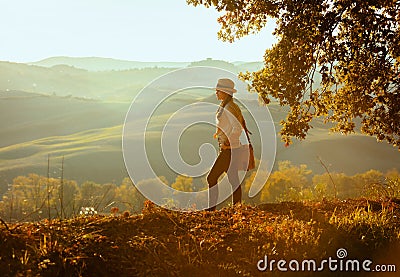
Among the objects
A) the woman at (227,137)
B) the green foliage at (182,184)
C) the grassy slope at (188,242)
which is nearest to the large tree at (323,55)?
the woman at (227,137)

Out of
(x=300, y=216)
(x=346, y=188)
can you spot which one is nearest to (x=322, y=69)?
(x=300, y=216)

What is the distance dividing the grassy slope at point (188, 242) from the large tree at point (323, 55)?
3.05m

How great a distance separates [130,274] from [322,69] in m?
6.54

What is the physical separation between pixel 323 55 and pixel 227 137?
2.78 metres

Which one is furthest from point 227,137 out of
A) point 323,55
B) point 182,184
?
point 182,184

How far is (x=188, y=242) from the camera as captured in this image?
5746 millimetres

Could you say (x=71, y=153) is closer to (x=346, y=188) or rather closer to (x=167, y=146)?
(x=167, y=146)

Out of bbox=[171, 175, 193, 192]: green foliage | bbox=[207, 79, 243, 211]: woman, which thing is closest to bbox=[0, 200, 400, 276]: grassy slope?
bbox=[207, 79, 243, 211]: woman

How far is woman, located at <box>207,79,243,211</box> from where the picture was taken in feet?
29.7

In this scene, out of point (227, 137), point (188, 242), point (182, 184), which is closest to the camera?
point (188, 242)

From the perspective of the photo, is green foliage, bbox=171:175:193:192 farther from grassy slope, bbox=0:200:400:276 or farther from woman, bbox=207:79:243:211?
grassy slope, bbox=0:200:400:276

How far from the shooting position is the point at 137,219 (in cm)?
663

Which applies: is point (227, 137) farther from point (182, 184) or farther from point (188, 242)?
point (182, 184)

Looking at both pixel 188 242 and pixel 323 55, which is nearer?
pixel 188 242
